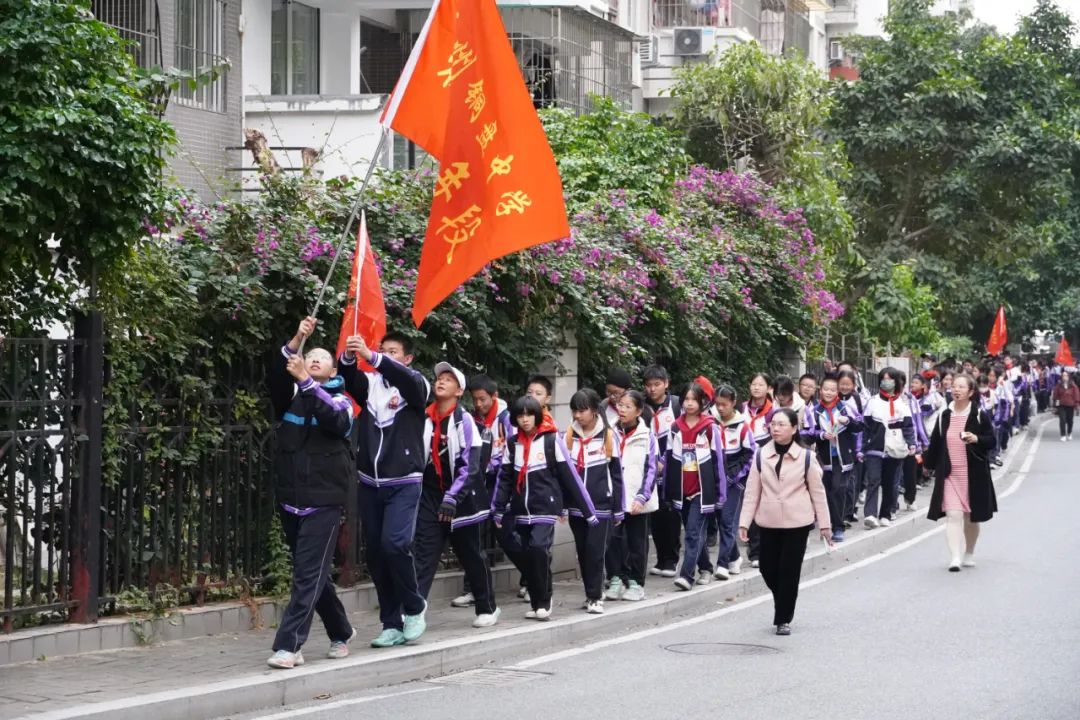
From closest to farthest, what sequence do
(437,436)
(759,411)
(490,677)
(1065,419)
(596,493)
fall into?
(490,677), (437,436), (596,493), (759,411), (1065,419)

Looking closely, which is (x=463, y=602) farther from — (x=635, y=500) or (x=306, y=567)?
(x=306, y=567)

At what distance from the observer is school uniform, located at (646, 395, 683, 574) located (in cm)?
1467

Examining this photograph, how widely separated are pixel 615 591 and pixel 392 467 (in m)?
3.65

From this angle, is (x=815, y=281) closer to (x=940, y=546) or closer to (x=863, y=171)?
(x=940, y=546)

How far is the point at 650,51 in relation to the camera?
35625 millimetres

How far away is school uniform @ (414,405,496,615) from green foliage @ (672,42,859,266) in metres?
16.5

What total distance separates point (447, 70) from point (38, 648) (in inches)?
166

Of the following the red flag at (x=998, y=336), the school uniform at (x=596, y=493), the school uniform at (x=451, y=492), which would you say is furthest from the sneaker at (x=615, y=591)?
the red flag at (x=998, y=336)

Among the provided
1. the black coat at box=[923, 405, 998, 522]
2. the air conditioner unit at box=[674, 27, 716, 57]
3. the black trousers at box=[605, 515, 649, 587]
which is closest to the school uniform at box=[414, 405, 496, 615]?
the black trousers at box=[605, 515, 649, 587]

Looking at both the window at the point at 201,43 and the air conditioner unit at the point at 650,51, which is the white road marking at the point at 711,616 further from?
the air conditioner unit at the point at 650,51

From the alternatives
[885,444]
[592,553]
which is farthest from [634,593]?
[885,444]

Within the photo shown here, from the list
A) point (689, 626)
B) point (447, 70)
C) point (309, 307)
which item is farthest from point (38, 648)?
point (689, 626)

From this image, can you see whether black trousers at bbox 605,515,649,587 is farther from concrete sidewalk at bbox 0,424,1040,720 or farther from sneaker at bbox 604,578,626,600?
concrete sidewalk at bbox 0,424,1040,720

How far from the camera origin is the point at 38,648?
9.50 metres
